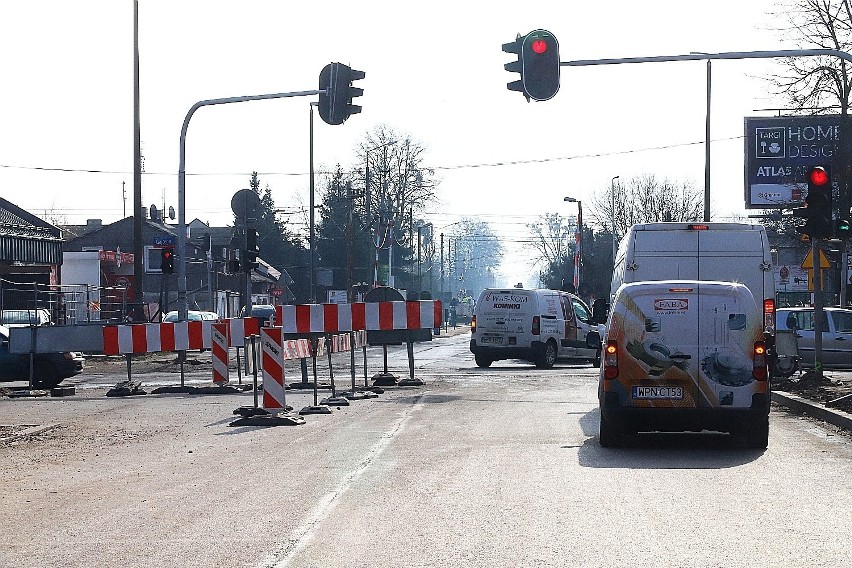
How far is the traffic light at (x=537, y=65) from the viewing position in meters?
18.0

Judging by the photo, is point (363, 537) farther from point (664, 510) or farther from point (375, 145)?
point (375, 145)

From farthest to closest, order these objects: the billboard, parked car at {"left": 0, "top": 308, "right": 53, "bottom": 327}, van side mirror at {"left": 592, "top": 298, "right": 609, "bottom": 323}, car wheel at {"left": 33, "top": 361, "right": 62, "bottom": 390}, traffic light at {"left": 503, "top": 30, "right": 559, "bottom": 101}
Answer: the billboard < parked car at {"left": 0, "top": 308, "right": 53, "bottom": 327} < car wheel at {"left": 33, "top": 361, "right": 62, "bottom": 390} < van side mirror at {"left": 592, "top": 298, "right": 609, "bottom": 323} < traffic light at {"left": 503, "top": 30, "right": 559, "bottom": 101}

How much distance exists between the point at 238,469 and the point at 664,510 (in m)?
4.45

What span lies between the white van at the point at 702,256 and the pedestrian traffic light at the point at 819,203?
0.74 m

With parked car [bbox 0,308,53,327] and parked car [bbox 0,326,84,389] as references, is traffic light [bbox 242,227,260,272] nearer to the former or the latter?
parked car [bbox 0,326,84,389]

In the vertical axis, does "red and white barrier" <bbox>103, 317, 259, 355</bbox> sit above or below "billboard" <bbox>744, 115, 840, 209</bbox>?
below

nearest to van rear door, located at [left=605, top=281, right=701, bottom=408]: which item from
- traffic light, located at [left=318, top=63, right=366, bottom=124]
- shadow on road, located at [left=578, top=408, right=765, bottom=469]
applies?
shadow on road, located at [left=578, top=408, right=765, bottom=469]

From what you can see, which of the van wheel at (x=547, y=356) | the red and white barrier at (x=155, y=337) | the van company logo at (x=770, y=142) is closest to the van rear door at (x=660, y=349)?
the red and white barrier at (x=155, y=337)

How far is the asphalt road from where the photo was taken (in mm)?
7664

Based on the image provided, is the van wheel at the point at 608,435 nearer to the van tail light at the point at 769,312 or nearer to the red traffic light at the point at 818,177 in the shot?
the van tail light at the point at 769,312

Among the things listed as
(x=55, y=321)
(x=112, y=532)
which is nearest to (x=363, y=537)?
(x=112, y=532)

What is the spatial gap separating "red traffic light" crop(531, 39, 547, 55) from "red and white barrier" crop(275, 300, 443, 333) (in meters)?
6.43

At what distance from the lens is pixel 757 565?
283 inches

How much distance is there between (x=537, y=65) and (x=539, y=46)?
292mm
